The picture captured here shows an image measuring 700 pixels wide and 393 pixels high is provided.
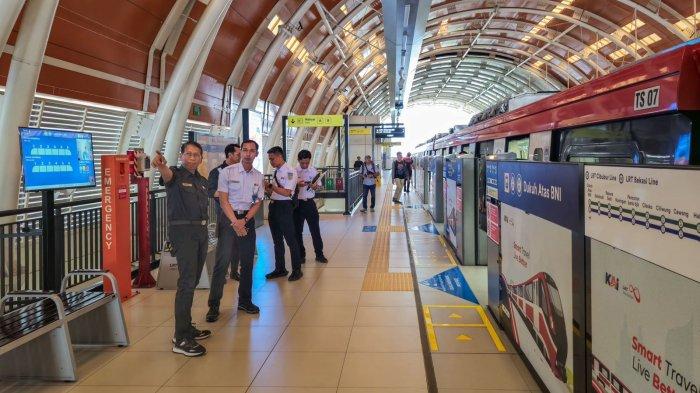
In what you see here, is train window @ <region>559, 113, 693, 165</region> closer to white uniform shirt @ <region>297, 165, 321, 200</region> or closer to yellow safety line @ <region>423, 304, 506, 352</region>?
yellow safety line @ <region>423, 304, 506, 352</region>

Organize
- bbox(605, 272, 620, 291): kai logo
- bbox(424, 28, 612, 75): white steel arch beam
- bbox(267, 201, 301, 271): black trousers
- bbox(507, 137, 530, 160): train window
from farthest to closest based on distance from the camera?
bbox(424, 28, 612, 75): white steel arch beam, bbox(507, 137, 530, 160): train window, bbox(267, 201, 301, 271): black trousers, bbox(605, 272, 620, 291): kai logo

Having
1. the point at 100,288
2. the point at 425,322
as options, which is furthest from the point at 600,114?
the point at 100,288

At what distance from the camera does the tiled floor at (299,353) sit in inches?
141

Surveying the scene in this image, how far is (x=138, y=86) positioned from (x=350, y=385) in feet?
32.9

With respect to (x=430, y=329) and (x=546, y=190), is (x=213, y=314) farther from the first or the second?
(x=546, y=190)

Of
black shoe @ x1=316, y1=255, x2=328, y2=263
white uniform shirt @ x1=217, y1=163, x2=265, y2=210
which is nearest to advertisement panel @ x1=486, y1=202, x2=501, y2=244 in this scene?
white uniform shirt @ x1=217, y1=163, x2=265, y2=210

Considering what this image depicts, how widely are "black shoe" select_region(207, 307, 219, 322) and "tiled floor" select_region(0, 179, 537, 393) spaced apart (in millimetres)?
78

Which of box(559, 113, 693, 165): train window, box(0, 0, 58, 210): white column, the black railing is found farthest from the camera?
box(0, 0, 58, 210): white column

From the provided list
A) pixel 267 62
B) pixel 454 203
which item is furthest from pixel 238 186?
pixel 267 62

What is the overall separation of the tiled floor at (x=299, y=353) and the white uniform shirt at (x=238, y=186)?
3.63ft

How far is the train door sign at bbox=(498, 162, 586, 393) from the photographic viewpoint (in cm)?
283

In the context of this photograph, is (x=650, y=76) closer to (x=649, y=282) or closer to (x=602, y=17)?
(x=649, y=282)

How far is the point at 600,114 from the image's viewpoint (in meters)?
4.28

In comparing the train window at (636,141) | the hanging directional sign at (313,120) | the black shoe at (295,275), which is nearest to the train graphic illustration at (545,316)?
the train window at (636,141)
